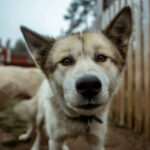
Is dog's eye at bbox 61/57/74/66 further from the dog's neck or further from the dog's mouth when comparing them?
the dog's neck

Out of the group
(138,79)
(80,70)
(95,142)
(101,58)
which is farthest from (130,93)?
(80,70)

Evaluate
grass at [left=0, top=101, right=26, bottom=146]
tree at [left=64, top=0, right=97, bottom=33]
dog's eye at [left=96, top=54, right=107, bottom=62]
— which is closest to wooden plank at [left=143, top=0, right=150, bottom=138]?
dog's eye at [left=96, top=54, right=107, bottom=62]

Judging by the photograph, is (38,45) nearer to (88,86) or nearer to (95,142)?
(88,86)

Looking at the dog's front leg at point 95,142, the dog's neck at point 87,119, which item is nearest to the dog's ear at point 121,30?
the dog's neck at point 87,119

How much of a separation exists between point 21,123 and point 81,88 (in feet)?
9.92

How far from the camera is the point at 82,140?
3.20 metres

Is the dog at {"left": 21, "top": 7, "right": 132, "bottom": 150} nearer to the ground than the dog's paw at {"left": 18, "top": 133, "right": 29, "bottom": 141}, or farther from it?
farther from it

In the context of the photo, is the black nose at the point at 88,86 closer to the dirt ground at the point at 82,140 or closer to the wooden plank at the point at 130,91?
the dirt ground at the point at 82,140

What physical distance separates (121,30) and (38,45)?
3.37ft

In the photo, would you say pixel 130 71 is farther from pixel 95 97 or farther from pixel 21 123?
pixel 21 123

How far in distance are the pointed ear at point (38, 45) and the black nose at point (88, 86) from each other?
0.91 metres

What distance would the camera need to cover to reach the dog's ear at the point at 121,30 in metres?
1.88

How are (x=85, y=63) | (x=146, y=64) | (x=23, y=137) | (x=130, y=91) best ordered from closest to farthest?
(x=85, y=63)
(x=146, y=64)
(x=23, y=137)
(x=130, y=91)

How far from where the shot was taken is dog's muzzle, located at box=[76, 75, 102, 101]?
129 cm
